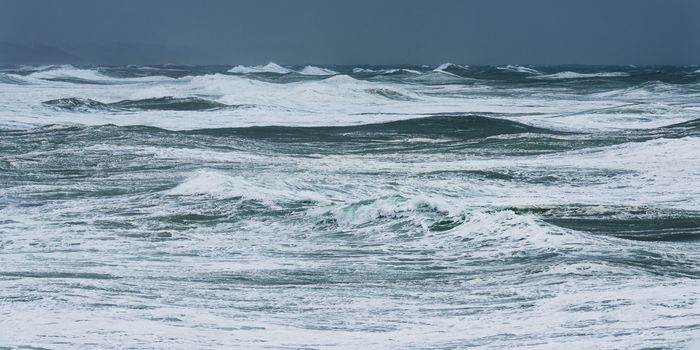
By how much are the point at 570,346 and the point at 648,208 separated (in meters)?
6.70

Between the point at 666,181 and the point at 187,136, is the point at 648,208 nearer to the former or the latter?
the point at 666,181

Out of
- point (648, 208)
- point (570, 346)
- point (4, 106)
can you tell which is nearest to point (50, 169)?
point (648, 208)

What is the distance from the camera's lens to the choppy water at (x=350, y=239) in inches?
303

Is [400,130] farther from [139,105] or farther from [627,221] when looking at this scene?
[627,221]

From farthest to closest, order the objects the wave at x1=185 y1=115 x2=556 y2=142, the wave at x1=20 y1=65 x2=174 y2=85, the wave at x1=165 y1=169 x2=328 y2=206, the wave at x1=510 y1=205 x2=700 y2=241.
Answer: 1. the wave at x1=20 y1=65 x2=174 y2=85
2. the wave at x1=185 y1=115 x2=556 y2=142
3. the wave at x1=165 y1=169 x2=328 y2=206
4. the wave at x1=510 y1=205 x2=700 y2=241

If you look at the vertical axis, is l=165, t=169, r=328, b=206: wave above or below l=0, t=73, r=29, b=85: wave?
below

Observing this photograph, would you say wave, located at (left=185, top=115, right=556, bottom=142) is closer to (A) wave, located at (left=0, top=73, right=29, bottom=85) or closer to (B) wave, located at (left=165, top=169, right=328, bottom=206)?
(B) wave, located at (left=165, top=169, right=328, bottom=206)

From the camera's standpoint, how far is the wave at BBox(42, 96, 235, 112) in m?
34.2

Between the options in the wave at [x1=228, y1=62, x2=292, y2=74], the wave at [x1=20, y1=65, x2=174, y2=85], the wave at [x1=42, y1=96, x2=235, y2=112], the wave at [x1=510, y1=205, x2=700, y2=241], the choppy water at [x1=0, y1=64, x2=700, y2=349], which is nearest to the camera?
the choppy water at [x1=0, y1=64, x2=700, y2=349]

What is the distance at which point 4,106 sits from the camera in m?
33.0

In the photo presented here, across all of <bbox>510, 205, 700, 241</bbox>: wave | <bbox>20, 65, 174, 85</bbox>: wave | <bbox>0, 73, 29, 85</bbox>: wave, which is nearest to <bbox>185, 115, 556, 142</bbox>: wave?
<bbox>510, 205, 700, 241</bbox>: wave

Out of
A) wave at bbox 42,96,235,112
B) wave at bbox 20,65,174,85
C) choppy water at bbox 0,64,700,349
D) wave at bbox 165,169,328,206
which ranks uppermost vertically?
wave at bbox 20,65,174,85

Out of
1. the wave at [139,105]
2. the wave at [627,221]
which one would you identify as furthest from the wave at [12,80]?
the wave at [627,221]

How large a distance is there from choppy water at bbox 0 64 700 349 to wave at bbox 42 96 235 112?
977cm
